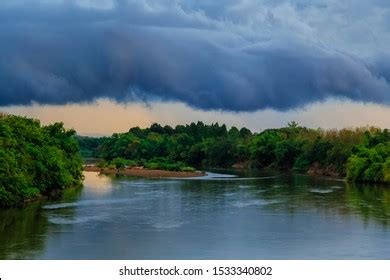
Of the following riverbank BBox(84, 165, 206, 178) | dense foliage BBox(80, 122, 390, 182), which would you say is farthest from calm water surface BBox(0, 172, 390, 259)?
riverbank BBox(84, 165, 206, 178)

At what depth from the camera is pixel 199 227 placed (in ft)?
47.3

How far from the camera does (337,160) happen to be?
121 ft

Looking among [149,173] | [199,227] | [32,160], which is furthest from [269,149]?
[199,227]

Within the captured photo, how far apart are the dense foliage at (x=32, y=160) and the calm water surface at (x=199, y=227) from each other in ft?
1.82

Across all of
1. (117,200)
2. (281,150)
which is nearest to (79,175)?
(117,200)

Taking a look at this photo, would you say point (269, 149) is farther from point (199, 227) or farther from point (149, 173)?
point (199, 227)

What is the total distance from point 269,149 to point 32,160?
28.2m

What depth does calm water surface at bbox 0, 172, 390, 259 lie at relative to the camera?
11.7 metres

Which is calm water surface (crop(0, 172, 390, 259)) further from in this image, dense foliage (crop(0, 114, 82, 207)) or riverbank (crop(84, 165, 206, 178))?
riverbank (crop(84, 165, 206, 178))

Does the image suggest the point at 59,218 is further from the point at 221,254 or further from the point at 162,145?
the point at 162,145

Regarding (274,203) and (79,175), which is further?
(79,175)

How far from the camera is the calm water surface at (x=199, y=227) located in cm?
1173

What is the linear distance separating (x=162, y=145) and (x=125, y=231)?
4187 cm

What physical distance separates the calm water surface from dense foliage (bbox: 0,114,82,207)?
0.55 meters
